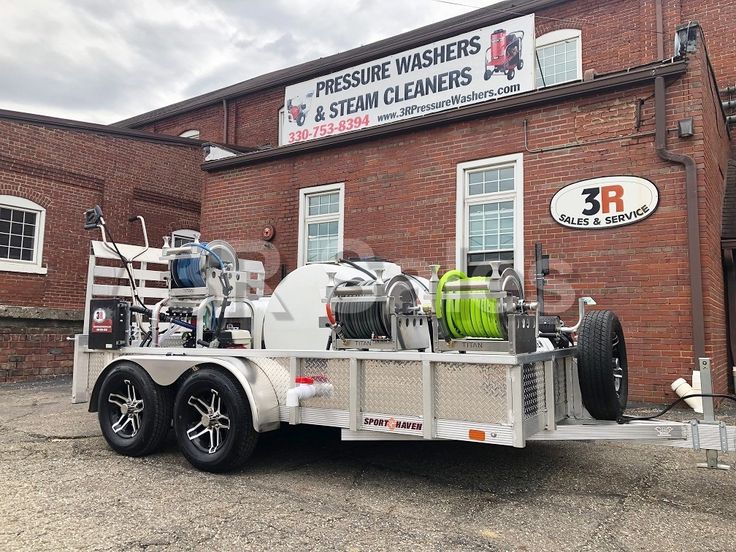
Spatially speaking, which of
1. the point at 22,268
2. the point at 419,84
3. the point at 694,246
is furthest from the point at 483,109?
the point at 22,268

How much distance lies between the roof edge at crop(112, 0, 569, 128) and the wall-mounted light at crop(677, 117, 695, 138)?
6.28 m

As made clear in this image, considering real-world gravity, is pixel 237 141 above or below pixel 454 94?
above

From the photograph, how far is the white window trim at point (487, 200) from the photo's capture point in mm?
8391

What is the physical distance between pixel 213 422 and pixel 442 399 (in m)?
→ 1.94

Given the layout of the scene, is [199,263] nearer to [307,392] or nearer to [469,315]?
[307,392]

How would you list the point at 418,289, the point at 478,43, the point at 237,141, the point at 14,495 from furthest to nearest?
the point at 237,141 < the point at 478,43 < the point at 418,289 < the point at 14,495

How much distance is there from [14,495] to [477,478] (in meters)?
3.38

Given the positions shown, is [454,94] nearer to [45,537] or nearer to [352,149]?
[352,149]

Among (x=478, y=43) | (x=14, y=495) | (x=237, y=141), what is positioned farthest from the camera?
(x=237, y=141)

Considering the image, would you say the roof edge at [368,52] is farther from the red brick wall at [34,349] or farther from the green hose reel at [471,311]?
the green hose reel at [471,311]

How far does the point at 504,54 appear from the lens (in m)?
9.53

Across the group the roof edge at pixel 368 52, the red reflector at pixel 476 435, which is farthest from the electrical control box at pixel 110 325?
the roof edge at pixel 368 52

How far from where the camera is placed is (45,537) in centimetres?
342

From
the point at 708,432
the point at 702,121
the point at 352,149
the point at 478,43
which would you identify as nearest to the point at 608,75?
the point at 702,121
